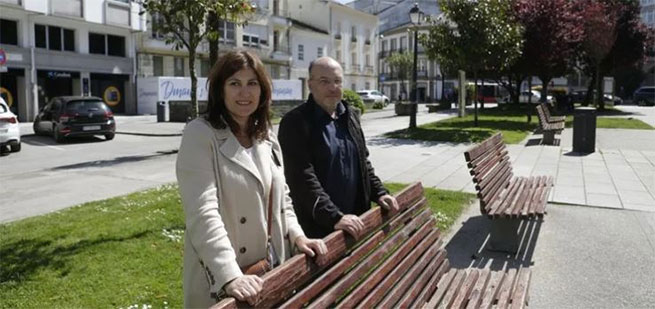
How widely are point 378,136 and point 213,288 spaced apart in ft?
53.8

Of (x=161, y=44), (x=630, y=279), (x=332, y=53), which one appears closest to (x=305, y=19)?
(x=332, y=53)

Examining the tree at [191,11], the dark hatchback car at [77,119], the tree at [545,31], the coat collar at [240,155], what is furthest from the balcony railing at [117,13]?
the coat collar at [240,155]

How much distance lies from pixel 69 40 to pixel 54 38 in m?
1.04

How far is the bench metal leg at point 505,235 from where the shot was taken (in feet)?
18.4

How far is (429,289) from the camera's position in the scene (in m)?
3.46

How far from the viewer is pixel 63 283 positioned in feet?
14.8

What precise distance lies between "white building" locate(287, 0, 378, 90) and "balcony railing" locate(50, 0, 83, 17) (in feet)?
80.1

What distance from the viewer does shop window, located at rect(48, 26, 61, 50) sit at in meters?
31.5

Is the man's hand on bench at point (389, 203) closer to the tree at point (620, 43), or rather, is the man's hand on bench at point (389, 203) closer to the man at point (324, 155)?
the man at point (324, 155)

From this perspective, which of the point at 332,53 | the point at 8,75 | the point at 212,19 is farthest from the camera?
the point at 332,53

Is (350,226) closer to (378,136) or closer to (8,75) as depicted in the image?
(378,136)

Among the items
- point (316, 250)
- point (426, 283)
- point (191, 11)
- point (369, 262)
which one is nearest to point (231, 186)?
point (316, 250)

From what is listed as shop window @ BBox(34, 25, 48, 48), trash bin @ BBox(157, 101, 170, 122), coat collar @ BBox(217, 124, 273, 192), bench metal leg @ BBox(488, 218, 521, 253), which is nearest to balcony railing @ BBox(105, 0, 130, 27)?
shop window @ BBox(34, 25, 48, 48)

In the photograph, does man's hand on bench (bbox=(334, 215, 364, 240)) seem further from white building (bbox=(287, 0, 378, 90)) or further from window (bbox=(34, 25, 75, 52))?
white building (bbox=(287, 0, 378, 90))
